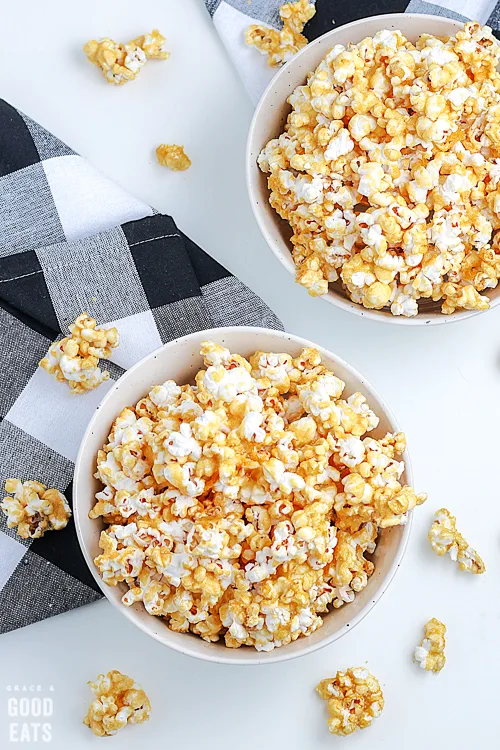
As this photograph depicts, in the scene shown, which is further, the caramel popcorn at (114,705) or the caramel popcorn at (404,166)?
the caramel popcorn at (114,705)

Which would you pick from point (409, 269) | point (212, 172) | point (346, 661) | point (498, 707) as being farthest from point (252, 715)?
point (212, 172)

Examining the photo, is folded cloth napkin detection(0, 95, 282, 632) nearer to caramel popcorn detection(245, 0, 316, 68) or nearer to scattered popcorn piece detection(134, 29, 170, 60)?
scattered popcorn piece detection(134, 29, 170, 60)

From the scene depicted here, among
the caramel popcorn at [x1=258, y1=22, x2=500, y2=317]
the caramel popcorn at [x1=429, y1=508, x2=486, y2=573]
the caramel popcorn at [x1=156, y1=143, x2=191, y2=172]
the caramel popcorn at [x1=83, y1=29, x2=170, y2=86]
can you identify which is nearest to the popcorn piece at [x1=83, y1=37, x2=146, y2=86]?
the caramel popcorn at [x1=83, y1=29, x2=170, y2=86]

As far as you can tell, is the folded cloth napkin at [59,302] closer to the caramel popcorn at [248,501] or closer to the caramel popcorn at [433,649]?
the caramel popcorn at [248,501]

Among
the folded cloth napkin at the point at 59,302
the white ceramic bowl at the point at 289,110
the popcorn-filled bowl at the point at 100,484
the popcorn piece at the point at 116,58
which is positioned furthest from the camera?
the popcorn piece at the point at 116,58

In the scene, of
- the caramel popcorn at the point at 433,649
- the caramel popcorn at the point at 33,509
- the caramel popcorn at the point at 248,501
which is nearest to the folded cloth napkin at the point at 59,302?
the caramel popcorn at the point at 33,509

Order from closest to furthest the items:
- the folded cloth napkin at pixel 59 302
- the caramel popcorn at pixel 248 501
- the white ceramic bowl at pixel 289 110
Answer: the caramel popcorn at pixel 248 501
the white ceramic bowl at pixel 289 110
the folded cloth napkin at pixel 59 302

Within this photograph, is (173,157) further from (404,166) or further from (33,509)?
(33,509)
